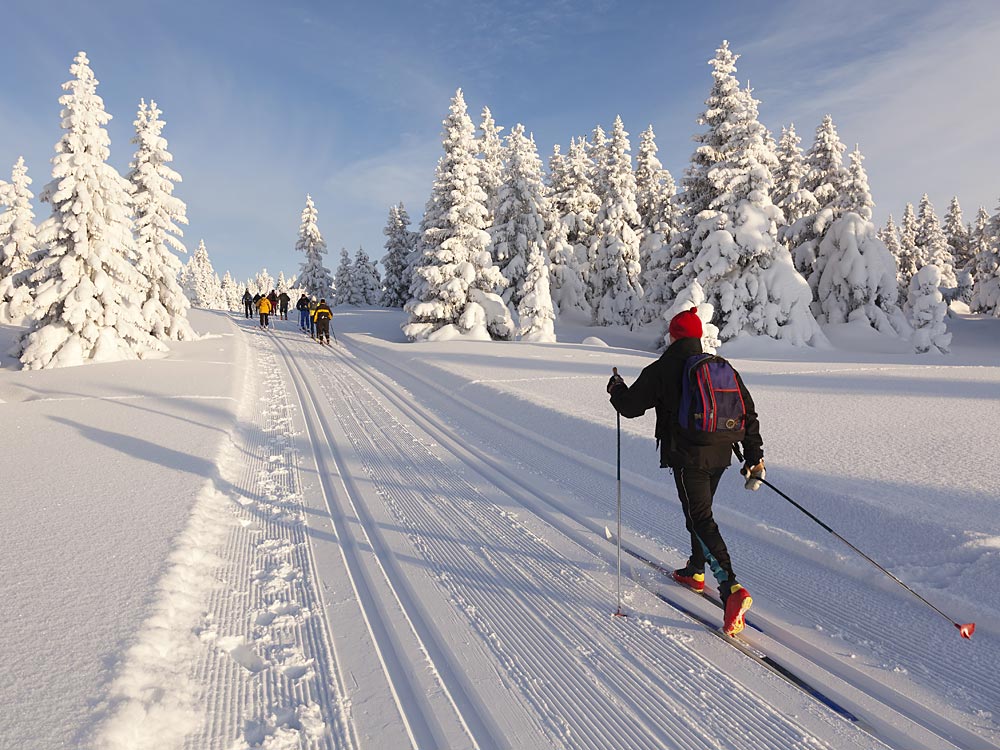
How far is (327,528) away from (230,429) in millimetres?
4601

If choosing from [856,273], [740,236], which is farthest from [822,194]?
[740,236]

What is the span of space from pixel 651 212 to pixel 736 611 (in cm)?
3847

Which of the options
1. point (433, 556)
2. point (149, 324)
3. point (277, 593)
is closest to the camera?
point (277, 593)

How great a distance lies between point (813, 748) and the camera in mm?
2477

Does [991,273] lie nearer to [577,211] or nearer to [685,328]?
[577,211]

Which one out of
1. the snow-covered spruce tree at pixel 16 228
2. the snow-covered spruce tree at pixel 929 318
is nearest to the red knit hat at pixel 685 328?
the snow-covered spruce tree at pixel 929 318

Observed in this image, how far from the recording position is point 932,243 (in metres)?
51.9

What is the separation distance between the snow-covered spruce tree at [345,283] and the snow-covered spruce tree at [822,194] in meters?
42.8

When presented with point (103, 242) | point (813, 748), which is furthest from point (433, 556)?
point (103, 242)

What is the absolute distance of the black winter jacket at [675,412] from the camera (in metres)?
3.52

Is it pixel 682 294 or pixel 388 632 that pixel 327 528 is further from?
pixel 682 294

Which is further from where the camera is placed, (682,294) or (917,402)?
(682,294)

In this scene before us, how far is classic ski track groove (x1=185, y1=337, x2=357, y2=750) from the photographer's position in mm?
2658

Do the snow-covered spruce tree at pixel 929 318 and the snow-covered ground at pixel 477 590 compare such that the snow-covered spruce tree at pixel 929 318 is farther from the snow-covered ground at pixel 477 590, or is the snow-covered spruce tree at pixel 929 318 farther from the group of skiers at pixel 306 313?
the group of skiers at pixel 306 313
